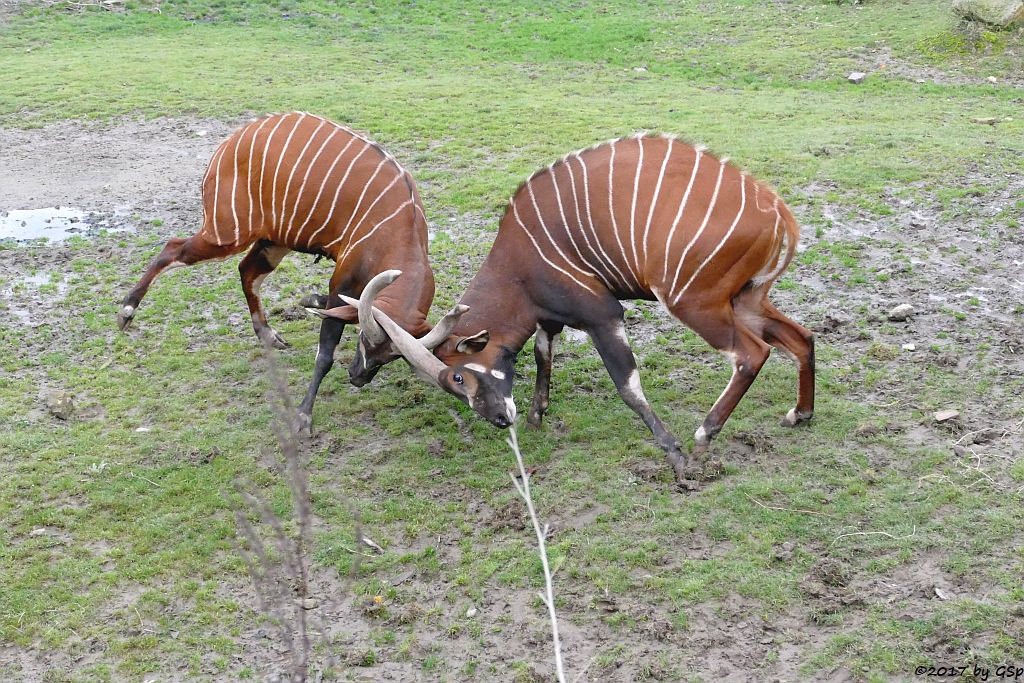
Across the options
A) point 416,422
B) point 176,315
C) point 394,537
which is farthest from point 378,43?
point 394,537

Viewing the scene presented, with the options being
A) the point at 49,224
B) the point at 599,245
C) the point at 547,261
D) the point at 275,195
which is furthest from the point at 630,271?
the point at 49,224

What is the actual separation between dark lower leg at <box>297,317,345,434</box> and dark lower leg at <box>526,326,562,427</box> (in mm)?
1221

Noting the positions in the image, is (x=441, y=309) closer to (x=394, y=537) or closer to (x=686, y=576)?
(x=394, y=537)

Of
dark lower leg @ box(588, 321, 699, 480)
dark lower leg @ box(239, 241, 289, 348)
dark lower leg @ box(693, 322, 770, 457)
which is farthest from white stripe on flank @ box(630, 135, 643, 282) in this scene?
dark lower leg @ box(239, 241, 289, 348)

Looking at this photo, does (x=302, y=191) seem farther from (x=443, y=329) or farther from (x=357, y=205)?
(x=443, y=329)

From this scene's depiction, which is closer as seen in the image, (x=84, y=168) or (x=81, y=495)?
(x=81, y=495)

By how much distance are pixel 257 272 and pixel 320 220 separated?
0.91 metres

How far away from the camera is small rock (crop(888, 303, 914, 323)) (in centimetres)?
705

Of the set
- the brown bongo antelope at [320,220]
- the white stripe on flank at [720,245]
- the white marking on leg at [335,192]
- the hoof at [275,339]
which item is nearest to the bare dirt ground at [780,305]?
the hoof at [275,339]

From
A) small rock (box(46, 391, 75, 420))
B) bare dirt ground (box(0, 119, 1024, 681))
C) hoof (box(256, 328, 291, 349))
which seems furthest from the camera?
hoof (box(256, 328, 291, 349))

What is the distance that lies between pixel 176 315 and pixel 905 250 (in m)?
5.67

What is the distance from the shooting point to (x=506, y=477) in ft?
18.9

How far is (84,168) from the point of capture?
11.1 meters

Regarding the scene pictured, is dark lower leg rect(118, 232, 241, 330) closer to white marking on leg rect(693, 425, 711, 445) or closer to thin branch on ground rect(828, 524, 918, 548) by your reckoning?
white marking on leg rect(693, 425, 711, 445)
